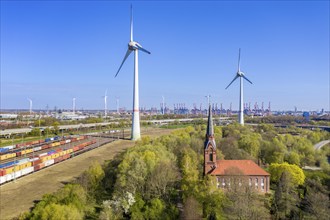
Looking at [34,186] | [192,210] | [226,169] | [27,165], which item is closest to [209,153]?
[226,169]

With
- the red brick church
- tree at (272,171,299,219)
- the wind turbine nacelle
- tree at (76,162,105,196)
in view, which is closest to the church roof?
the red brick church

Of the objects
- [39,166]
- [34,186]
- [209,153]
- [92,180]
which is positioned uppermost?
[209,153]

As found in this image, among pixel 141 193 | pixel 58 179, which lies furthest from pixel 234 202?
pixel 58 179

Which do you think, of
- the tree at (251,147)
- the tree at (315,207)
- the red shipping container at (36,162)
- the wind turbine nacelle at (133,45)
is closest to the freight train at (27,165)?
the red shipping container at (36,162)

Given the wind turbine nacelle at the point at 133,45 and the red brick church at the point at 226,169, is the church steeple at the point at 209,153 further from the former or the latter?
the wind turbine nacelle at the point at 133,45

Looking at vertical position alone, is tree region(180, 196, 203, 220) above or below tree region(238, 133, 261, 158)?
below

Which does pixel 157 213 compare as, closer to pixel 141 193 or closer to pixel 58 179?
pixel 141 193

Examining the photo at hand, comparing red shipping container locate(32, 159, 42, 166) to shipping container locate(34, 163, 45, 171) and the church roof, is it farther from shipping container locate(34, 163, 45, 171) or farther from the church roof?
the church roof

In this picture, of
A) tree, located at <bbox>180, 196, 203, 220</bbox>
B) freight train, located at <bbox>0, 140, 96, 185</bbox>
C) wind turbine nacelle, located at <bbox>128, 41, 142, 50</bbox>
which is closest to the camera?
tree, located at <bbox>180, 196, 203, 220</bbox>

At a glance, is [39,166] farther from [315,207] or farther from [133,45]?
[315,207]
